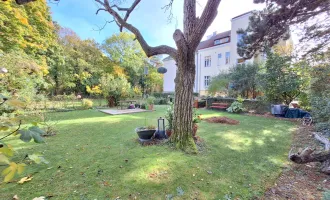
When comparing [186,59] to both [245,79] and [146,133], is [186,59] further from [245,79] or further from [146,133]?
[245,79]

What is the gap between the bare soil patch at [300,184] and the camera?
7.60 feet

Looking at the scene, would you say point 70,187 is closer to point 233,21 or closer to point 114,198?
point 114,198

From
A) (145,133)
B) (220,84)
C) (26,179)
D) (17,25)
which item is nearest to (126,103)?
(17,25)

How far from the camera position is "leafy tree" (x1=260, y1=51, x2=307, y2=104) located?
8.48 metres

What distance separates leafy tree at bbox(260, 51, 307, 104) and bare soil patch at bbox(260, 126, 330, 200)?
22.2 ft

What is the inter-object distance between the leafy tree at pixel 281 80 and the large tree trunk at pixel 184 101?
7601 millimetres

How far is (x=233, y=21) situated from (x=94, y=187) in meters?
21.3

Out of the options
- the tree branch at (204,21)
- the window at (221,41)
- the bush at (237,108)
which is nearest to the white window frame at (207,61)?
the window at (221,41)

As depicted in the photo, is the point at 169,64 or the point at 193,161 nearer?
the point at 193,161

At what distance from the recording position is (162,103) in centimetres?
1759

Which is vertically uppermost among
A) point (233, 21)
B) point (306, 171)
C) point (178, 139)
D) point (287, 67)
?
point (233, 21)

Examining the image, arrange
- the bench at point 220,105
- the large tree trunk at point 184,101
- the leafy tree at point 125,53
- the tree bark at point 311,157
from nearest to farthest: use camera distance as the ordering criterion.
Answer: the tree bark at point 311,157, the large tree trunk at point 184,101, the bench at point 220,105, the leafy tree at point 125,53

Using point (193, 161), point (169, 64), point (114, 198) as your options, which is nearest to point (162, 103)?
point (169, 64)

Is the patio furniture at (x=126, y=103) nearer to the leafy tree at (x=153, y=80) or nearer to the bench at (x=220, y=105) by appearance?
the bench at (x=220, y=105)
